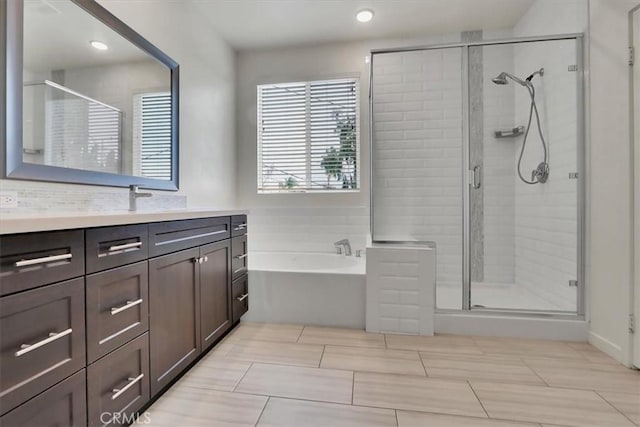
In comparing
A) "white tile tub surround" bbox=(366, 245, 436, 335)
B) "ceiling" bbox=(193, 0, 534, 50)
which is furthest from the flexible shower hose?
"white tile tub surround" bbox=(366, 245, 436, 335)

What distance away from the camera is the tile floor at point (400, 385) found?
130 cm

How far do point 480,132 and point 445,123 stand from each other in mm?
306

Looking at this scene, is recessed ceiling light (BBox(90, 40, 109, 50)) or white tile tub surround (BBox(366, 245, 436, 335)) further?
white tile tub surround (BBox(366, 245, 436, 335))

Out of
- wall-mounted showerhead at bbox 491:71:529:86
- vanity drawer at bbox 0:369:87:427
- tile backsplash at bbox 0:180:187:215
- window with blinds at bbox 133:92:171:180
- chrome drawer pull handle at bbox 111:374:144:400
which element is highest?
wall-mounted showerhead at bbox 491:71:529:86

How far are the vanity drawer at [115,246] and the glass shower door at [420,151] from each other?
1724mm

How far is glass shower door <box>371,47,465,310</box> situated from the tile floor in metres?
0.75

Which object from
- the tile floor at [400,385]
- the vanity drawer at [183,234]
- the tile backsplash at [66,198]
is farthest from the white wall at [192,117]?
the tile floor at [400,385]

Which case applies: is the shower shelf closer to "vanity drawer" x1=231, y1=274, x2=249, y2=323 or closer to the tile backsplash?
"vanity drawer" x1=231, y1=274, x2=249, y2=323

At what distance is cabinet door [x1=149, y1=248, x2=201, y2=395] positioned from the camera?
1309 millimetres

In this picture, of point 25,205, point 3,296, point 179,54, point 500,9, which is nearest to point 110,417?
point 3,296

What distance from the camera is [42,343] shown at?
0.84 m

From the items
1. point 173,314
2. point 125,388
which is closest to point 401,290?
point 173,314

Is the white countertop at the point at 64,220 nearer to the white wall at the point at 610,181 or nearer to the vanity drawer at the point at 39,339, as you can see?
the vanity drawer at the point at 39,339

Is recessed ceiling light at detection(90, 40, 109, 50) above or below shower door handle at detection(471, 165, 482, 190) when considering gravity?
above
